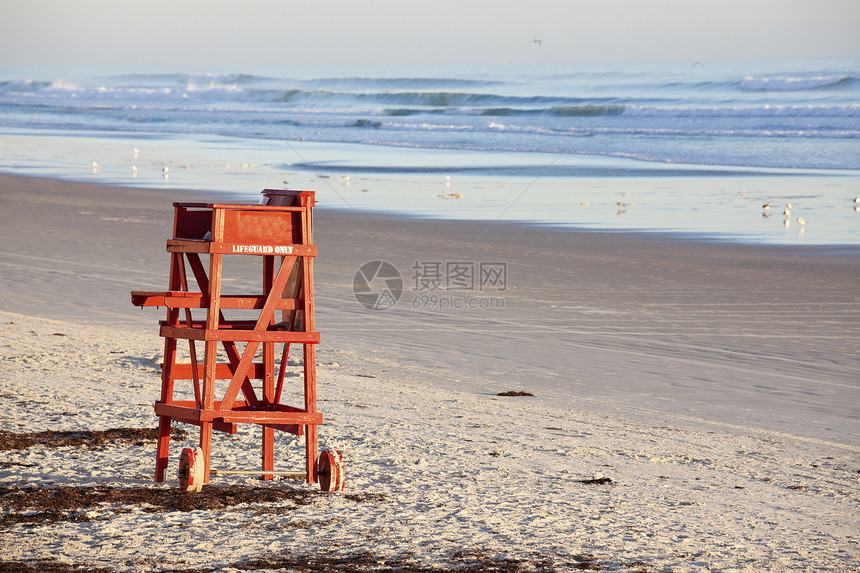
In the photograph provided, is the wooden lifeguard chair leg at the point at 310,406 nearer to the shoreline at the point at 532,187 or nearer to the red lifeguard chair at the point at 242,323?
the red lifeguard chair at the point at 242,323

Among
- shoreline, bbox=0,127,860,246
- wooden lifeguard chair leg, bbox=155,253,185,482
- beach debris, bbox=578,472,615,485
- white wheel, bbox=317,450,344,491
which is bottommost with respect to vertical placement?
beach debris, bbox=578,472,615,485

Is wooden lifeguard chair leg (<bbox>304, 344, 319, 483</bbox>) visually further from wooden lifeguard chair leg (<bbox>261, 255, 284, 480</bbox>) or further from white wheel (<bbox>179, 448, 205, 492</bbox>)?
white wheel (<bbox>179, 448, 205, 492</bbox>)

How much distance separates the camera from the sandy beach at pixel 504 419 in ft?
13.5

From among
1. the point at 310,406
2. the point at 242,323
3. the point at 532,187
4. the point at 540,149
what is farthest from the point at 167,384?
the point at 540,149

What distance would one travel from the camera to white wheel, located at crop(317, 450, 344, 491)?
471 cm

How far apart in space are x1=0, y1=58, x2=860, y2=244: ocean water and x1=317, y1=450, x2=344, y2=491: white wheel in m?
11.7

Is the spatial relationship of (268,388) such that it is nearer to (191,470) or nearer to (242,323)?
(242,323)

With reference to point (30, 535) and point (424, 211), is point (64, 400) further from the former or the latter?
point (424, 211)

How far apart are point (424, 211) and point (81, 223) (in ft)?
18.8

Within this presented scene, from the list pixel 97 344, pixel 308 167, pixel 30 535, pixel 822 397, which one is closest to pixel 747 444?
pixel 822 397

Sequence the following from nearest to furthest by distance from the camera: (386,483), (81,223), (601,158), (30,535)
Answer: (30,535)
(386,483)
(81,223)
(601,158)

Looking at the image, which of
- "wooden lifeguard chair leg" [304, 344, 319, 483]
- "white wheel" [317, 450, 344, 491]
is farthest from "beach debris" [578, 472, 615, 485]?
"wooden lifeguard chair leg" [304, 344, 319, 483]

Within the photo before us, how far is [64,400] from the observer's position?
6242 millimetres

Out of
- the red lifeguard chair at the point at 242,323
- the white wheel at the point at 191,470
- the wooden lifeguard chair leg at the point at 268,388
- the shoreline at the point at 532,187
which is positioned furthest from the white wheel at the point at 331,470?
the shoreline at the point at 532,187
